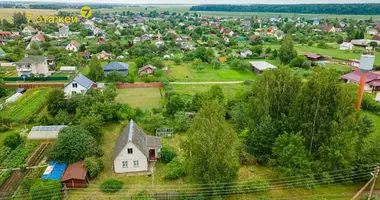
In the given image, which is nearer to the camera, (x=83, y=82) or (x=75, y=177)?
(x=75, y=177)

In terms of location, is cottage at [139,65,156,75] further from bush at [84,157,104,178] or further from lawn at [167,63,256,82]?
bush at [84,157,104,178]

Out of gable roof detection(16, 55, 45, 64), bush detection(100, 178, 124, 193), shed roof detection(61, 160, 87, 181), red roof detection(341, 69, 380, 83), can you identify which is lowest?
bush detection(100, 178, 124, 193)

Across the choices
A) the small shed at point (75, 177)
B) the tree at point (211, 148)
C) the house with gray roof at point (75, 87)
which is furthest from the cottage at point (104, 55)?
the tree at point (211, 148)

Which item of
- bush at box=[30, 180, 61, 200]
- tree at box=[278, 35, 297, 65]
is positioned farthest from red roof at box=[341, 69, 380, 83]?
bush at box=[30, 180, 61, 200]

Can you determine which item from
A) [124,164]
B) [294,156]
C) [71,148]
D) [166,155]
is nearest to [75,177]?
[71,148]

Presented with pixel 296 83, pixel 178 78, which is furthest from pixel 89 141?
pixel 178 78

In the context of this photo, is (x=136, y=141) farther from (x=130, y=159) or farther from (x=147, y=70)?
(x=147, y=70)
